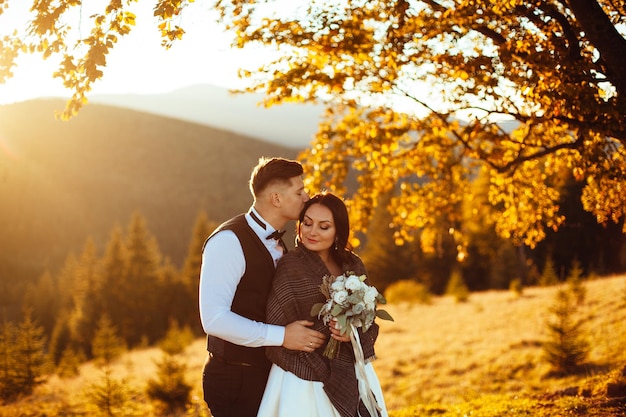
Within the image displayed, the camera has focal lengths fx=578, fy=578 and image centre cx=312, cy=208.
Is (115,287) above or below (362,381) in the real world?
below

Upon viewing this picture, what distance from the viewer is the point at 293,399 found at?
13.7 feet

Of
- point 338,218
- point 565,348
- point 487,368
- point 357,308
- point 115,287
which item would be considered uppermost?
point 338,218

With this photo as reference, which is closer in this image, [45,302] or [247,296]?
[247,296]

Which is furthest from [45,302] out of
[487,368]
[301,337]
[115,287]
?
[301,337]

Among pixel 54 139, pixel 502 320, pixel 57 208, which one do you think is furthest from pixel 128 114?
pixel 502 320

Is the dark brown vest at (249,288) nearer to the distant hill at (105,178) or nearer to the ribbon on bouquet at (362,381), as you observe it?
the ribbon on bouquet at (362,381)

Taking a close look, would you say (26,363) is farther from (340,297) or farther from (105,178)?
(105,178)

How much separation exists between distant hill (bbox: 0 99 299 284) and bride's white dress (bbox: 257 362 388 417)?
375 ft

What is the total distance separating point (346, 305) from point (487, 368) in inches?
435

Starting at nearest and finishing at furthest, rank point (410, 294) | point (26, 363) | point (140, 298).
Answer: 1. point (26, 363)
2. point (410, 294)
3. point (140, 298)

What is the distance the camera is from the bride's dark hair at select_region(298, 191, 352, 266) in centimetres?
448

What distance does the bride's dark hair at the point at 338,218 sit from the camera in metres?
4.48

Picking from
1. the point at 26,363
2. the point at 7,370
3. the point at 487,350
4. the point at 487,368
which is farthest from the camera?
the point at 487,350

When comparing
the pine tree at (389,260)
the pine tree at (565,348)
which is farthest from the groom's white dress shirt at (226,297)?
the pine tree at (389,260)
